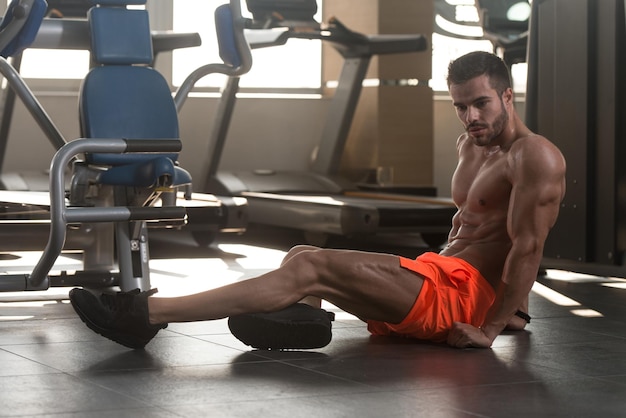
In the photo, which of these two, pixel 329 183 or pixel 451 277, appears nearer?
pixel 451 277

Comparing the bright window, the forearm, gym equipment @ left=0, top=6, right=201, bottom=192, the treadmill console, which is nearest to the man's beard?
the forearm

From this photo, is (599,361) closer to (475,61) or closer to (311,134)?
(475,61)

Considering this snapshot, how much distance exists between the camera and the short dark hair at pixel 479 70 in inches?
117

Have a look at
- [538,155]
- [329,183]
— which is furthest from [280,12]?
[538,155]

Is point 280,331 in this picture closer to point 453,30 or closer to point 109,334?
point 109,334

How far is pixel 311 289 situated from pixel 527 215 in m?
0.62

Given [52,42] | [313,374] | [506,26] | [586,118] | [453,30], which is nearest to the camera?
[313,374]

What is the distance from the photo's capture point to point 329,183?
7938 mm

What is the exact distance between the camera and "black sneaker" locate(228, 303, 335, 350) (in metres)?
2.88

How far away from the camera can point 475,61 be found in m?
2.99

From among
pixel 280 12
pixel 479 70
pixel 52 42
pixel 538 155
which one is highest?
pixel 280 12

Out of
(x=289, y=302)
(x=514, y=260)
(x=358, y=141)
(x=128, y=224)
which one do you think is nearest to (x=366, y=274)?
(x=289, y=302)

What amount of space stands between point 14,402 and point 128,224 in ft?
5.79

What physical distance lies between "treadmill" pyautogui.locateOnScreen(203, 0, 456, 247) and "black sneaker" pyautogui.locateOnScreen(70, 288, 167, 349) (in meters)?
3.67
